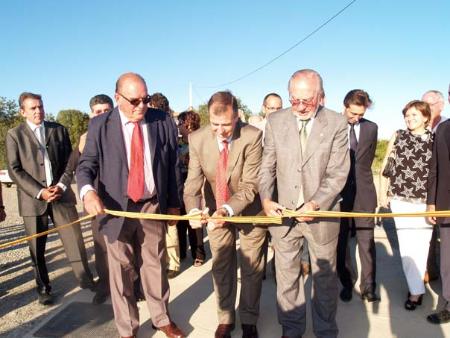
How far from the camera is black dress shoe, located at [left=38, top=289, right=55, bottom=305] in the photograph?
14.0 feet

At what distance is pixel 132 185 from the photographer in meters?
3.29

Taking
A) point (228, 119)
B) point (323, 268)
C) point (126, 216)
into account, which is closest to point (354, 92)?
point (228, 119)

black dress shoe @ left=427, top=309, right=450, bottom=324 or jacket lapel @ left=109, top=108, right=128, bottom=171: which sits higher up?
jacket lapel @ left=109, top=108, right=128, bottom=171

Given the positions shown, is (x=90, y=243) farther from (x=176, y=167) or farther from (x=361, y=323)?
(x=361, y=323)

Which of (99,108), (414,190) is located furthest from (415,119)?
(99,108)

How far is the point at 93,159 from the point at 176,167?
0.75m

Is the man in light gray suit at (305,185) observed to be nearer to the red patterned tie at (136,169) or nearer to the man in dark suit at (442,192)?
the red patterned tie at (136,169)

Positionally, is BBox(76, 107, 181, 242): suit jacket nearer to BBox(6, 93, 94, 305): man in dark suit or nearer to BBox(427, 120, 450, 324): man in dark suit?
BBox(6, 93, 94, 305): man in dark suit

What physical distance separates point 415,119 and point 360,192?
36.7 inches

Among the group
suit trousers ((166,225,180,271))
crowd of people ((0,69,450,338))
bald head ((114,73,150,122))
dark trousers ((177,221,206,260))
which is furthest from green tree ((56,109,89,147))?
bald head ((114,73,150,122))

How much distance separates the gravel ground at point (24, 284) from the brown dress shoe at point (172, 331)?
137 cm

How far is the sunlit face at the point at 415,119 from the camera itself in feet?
12.8

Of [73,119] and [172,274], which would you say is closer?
[172,274]

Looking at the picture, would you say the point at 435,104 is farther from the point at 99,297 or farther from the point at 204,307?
the point at 99,297
